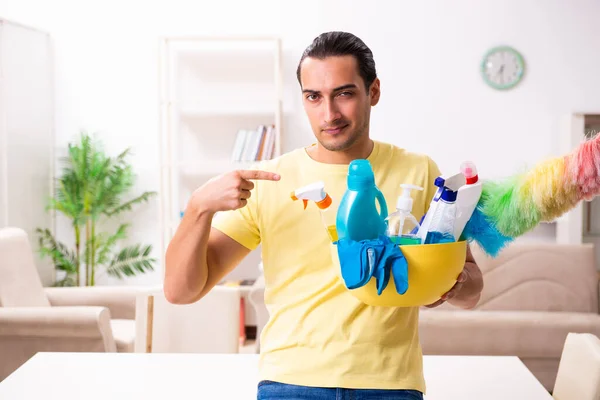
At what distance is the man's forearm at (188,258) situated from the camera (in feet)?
3.79

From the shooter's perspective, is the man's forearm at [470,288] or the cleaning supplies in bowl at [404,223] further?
the man's forearm at [470,288]

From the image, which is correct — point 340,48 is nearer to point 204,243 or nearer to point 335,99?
point 335,99

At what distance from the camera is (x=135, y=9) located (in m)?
5.02

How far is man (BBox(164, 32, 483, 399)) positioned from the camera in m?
1.15

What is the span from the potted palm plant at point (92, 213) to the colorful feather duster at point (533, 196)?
4.02 m

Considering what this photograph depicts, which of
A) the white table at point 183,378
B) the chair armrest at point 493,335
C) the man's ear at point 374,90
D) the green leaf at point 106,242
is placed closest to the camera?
the man's ear at point 374,90

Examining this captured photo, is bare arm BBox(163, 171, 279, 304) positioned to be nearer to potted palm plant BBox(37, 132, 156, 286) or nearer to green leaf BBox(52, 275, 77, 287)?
potted palm plant BBox(37, 132, 156, 286)

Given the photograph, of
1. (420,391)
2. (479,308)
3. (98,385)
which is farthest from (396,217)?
(479,308)

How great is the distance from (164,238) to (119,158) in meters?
0.69

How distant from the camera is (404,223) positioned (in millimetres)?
1086

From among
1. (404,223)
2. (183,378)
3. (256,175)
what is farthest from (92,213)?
(404,223)

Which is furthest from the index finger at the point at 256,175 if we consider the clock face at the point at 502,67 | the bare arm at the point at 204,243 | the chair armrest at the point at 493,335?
the clock face at the point at 502,67

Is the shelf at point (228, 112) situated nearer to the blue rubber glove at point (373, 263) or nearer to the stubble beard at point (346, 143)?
the stubble beard at point (346, 143)

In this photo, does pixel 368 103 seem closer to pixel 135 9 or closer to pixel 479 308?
pixel 479 308
